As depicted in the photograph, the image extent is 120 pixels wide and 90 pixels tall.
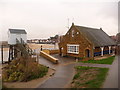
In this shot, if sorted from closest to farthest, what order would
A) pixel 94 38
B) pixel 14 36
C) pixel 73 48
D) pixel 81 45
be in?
pixel 14 36, pixel 81 45, pixel 94 38, pixel 73 48

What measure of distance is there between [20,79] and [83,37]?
13.2 m

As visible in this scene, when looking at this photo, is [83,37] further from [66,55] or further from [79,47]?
[66,55]

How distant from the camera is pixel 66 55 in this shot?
81.5ft

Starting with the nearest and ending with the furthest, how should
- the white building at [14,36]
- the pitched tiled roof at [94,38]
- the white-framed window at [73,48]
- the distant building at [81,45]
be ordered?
the white building at [14,36], the distant building at [81,45], the pitched tiled roof at [94,38], the white-framed window at [73,48]

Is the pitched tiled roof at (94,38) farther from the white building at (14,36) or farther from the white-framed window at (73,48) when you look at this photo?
the white building at (14,36)

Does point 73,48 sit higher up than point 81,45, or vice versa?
point 81,45

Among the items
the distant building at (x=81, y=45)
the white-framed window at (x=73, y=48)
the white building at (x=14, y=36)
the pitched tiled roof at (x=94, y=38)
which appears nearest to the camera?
the white building at (x=14, y=36)

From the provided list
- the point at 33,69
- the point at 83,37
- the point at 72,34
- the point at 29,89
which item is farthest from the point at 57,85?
the point at 72,34

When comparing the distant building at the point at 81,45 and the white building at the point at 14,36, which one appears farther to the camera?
the distant building at the point at 81,45

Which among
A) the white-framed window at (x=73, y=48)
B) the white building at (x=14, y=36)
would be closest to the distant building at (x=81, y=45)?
the white-framed window at (x=73, y=48)

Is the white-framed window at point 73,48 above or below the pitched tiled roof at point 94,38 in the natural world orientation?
below

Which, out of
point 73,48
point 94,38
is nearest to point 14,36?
point 73,48

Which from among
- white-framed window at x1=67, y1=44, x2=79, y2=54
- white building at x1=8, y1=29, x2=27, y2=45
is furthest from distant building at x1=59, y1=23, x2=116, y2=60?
white building at x1=8, y1=29, x2=27, y2=45

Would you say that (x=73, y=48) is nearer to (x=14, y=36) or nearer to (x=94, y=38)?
(x=94, y=38)
